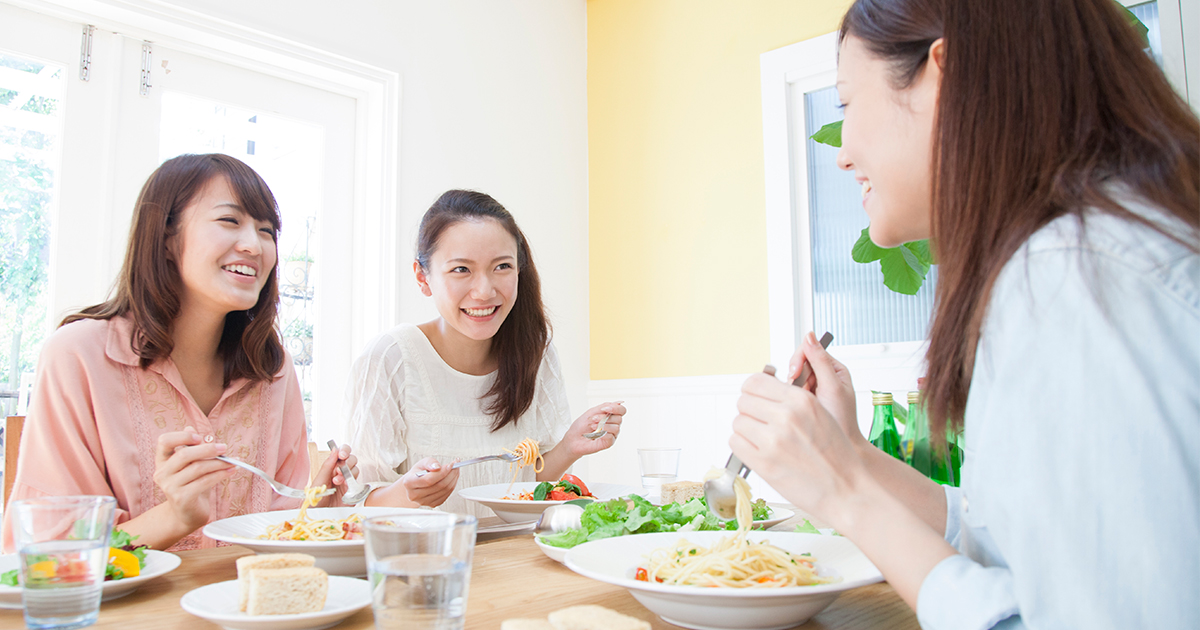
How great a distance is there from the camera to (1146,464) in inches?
22.0

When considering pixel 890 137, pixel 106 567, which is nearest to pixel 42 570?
pixel 106 567

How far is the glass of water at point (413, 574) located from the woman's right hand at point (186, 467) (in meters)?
0.65

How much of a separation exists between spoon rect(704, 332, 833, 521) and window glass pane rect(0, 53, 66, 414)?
2729 millimetres

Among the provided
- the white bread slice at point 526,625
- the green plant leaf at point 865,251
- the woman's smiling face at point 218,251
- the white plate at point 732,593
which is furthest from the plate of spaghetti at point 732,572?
the green plant leaf at point 865,251

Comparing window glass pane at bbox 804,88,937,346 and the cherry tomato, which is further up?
window glass pane at bbox 804,88,937,346

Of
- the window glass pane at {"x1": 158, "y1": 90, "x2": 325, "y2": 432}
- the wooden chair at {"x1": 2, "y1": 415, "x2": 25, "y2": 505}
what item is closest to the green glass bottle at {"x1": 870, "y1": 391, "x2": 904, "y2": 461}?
the wooden chair at {"x1": 2, "y1": 415, "x2": 25, "y2": 505}

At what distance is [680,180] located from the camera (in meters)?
3.90

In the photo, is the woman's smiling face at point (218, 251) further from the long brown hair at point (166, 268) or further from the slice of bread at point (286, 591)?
the slice of bread at point (286, 591)

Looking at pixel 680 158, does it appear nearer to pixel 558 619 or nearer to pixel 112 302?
pixel 112 302

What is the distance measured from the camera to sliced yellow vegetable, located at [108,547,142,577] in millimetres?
868

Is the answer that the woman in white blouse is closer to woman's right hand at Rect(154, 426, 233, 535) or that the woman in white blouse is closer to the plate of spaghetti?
woman's right hand at Rect(154, 426, 233, 535)

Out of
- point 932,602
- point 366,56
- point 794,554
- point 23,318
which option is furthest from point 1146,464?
point 366,56

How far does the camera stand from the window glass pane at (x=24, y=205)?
2.65 meters

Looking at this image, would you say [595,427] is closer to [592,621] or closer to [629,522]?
[629,522]
